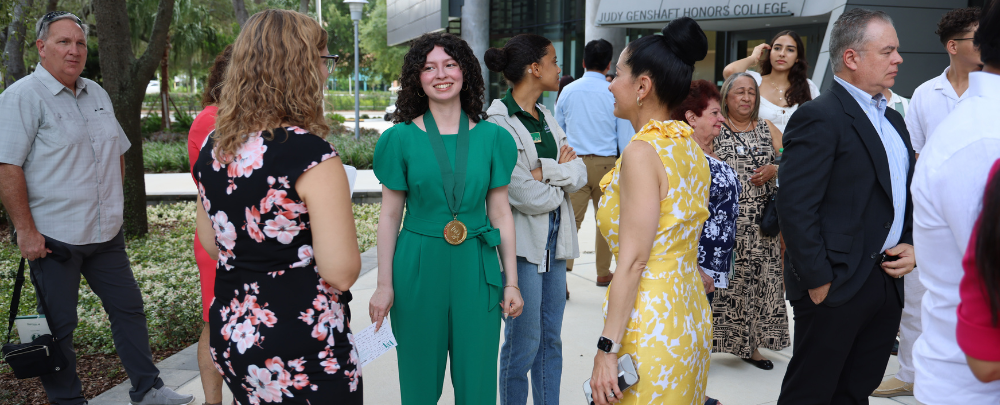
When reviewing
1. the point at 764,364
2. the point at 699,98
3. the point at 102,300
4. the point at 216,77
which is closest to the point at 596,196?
the point at 764,364

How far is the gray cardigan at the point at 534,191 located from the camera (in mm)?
3158

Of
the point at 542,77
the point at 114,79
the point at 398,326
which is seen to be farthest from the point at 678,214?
the point at 114,79

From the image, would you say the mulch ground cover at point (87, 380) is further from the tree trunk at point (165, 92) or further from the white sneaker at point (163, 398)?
the tree trunk at point (165, 92)

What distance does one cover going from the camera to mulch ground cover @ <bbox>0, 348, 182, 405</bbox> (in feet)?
12.8

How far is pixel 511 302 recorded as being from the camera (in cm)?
285

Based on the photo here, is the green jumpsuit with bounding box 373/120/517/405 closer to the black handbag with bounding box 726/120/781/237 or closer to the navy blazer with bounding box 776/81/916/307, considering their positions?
the navy blazer with bounding box 776/81/916/307

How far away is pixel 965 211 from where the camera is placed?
1359 mm

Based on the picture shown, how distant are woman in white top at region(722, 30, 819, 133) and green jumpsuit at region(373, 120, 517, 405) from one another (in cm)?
277

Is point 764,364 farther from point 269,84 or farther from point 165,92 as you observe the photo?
point 165,92

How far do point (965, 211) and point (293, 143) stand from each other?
1586 millimetres

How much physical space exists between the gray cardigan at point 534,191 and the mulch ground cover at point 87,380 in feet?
9.21

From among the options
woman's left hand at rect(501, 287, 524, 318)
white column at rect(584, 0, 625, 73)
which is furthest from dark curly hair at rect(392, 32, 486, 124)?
white column at rect(584, 0, 625, 73)

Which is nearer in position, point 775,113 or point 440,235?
point 440,235

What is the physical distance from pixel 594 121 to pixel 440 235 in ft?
12.7
